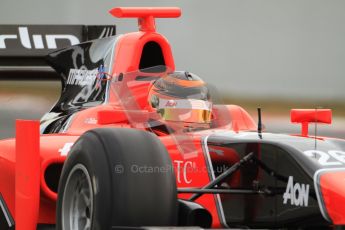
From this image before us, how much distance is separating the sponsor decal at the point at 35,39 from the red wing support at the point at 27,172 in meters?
3.80

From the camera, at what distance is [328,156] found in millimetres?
3914

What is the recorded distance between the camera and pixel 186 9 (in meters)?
9.13

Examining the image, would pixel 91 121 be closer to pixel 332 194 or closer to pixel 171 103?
pixel 171 103

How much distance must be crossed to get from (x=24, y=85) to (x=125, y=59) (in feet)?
10.9

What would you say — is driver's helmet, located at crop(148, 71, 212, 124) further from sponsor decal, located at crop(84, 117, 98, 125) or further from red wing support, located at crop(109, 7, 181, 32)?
red wing support, located at crop(109, 7, 181, 32)

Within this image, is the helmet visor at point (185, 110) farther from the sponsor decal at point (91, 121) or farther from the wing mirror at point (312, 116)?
the wing mirror at point (312, 116)

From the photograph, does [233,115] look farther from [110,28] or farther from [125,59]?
[110,28]

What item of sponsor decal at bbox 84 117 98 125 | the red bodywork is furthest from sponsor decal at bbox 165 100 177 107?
sponsor decal at bbox 84 117 98 125

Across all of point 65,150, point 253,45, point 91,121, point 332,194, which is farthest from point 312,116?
point 253,45

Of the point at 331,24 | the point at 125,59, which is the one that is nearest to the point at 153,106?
the point at 125,59

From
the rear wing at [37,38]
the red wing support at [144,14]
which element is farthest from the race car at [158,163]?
the rear wing at [37,38]

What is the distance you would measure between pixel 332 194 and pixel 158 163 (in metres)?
0.74

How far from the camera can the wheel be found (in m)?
3.39

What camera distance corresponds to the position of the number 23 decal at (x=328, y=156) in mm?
3844
